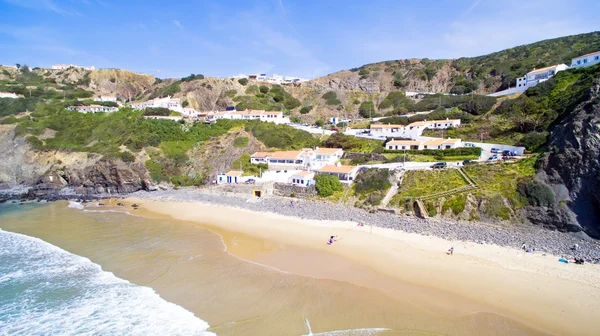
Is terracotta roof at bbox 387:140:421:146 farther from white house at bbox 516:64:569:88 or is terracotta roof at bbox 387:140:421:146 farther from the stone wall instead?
white house at bbox 516:64:569:88

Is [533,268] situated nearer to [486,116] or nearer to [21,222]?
[486,116]

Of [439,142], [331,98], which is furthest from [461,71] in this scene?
[439,142]

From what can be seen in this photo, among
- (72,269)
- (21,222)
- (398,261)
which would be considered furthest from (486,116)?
(21,222)

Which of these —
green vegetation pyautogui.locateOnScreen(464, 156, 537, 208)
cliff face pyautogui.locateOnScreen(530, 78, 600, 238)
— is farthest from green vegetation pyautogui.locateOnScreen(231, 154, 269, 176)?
cliff face pyautogui.locateOnScreen(530, 78, 600, 238)

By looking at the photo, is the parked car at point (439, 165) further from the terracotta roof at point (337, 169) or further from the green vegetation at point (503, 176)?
the terracotta roof at point (337, 169)

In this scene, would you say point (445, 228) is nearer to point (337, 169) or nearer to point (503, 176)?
point (503, 176)

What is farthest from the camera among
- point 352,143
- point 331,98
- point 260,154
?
point 331,98
